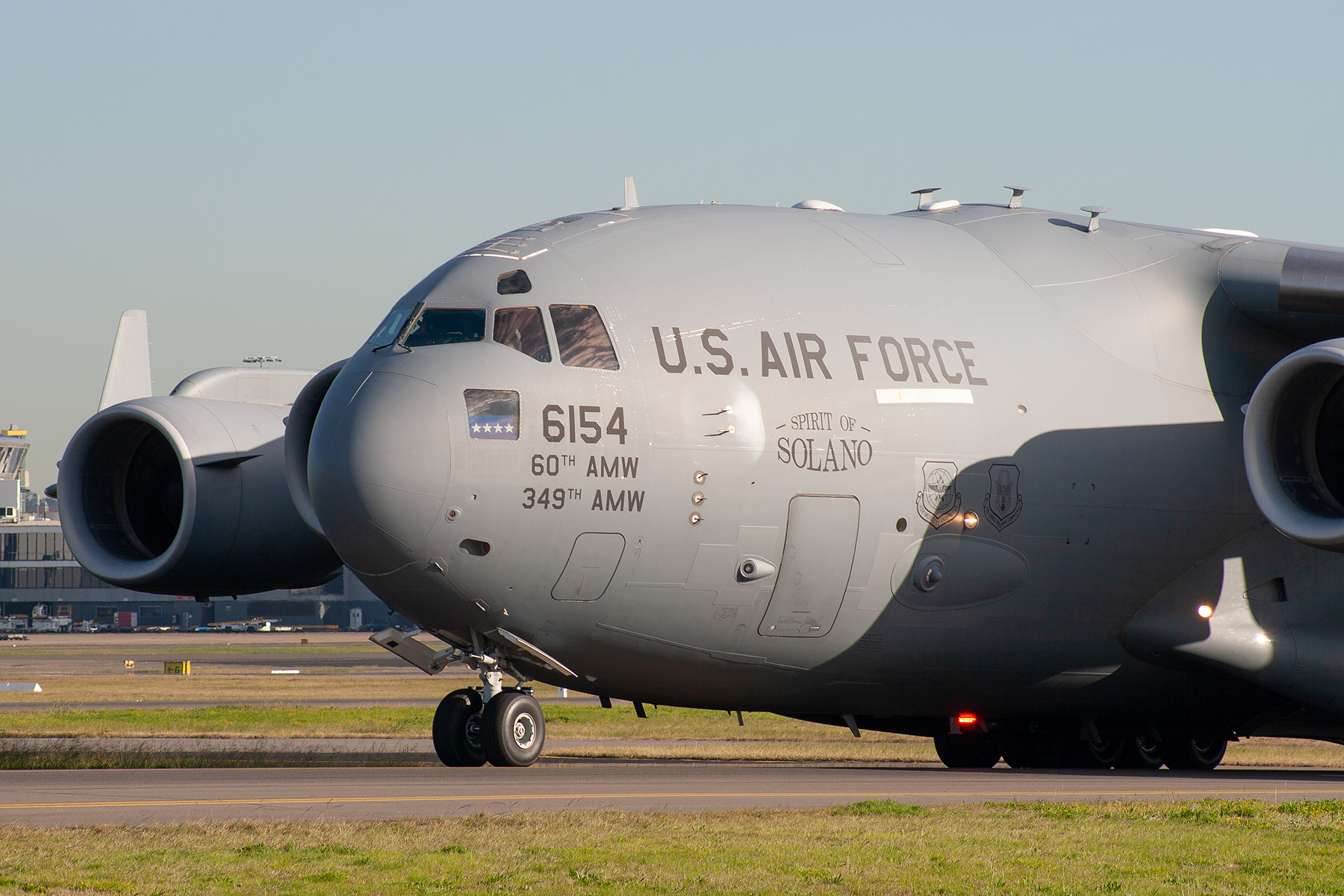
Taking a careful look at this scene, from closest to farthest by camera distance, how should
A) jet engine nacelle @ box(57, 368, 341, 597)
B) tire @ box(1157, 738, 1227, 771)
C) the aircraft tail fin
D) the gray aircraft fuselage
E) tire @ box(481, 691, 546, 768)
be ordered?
the gray aircraft fuselage
tire @ box(481, 691, 546, 768)
jet engine nacelle @ box(57, 368, 341, 597)
tire @ box(1157, 738, 1227, 771)
the aircraft tail fin

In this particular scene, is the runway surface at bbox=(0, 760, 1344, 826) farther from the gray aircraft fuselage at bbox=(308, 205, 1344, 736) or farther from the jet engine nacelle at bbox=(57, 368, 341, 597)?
the jet engine nacelle at bbox=(57, 368, 341, 597)

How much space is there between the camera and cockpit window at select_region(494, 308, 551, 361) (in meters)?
14.0

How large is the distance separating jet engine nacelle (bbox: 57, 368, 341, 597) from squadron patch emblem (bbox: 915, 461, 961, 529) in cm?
708

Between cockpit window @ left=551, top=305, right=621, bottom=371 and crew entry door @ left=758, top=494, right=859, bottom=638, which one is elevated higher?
cockpit window @ left=551, top=305, right=621, bottom=371

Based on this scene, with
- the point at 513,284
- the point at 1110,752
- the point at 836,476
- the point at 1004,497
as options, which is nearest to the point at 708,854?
the point at 836,476

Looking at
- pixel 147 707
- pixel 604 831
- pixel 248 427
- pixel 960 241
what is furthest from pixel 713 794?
pixel 147 707

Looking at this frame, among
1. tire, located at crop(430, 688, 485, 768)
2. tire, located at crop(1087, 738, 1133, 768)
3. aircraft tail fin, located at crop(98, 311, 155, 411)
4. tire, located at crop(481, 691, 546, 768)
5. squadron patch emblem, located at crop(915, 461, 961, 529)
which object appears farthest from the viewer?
aircraft tail fin, located at crop(98, 311, 155, 411)

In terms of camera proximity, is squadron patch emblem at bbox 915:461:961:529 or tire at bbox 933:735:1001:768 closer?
squadron patch emblem at bbox 915:461:961:529

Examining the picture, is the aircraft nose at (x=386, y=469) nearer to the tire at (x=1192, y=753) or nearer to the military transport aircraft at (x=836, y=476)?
the military transport aircraft at (x=836, y=476)

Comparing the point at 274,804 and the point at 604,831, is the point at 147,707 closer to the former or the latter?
the point at 274,804

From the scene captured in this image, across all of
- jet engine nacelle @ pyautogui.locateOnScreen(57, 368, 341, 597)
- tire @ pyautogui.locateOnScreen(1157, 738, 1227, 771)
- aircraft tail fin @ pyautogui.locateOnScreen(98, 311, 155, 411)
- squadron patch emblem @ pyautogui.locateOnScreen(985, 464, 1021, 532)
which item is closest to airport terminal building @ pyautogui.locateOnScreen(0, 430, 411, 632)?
aircraft tail fin @ pyautogui.locateOnScreen(98, 311, 155, 411)

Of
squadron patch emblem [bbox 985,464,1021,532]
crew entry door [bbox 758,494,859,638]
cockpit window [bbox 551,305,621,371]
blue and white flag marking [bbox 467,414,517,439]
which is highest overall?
cockpit window [bbox 551,305,621,371]

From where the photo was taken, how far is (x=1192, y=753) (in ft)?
62.1

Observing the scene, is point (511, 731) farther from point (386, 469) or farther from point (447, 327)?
point (447, 327)
